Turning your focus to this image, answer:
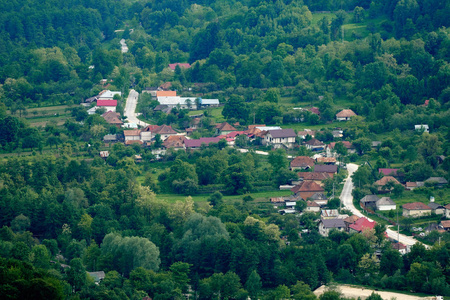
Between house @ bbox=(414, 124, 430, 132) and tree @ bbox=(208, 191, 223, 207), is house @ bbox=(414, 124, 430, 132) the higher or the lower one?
the higher one

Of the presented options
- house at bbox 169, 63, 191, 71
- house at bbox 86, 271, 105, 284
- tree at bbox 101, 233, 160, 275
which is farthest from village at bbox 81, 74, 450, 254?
house at bbox 86, 271, 105, 284

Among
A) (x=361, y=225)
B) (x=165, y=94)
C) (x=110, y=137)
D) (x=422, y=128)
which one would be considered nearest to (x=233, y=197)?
(x=361, y=225)

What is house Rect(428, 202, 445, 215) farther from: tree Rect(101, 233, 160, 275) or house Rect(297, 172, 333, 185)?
tree Rect(101, 233, 160, 275)

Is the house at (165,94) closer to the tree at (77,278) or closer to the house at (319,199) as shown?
the house at (319,199)

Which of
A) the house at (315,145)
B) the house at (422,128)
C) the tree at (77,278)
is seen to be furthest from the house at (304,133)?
the tree at (77,278)

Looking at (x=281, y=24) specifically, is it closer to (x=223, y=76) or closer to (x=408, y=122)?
(x=223, y=76)

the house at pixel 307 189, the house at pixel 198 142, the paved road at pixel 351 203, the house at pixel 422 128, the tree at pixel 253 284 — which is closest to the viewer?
the tree at pixel 253 284
